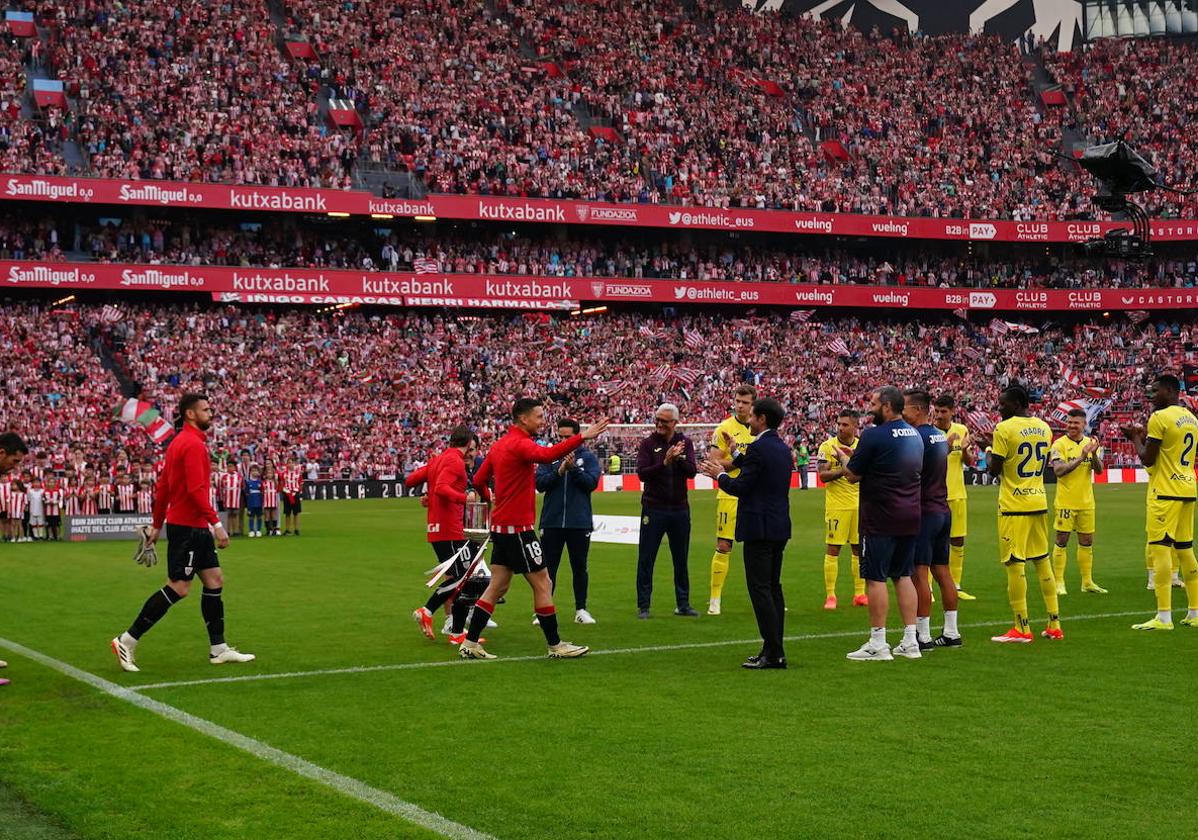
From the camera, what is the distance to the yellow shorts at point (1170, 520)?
13.9 m

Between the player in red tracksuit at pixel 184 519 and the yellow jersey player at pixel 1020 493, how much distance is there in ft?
23.1

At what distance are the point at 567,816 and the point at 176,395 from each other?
1766 inches

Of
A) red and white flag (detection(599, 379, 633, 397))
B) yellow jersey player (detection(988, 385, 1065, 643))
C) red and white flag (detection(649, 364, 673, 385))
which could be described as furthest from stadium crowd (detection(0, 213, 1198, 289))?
yellow jersey player (detection(988, 385, 1065, 643))

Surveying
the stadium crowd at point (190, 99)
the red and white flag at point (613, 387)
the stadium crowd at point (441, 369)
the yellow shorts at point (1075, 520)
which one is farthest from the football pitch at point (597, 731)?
the stadium crowd at point (190, 99)

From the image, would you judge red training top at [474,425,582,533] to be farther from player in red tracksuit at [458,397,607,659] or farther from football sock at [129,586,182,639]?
football sock at [129,586,182,639]

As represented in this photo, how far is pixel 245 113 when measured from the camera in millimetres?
57625

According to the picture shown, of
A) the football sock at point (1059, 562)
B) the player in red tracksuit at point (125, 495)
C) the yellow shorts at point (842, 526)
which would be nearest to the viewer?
the yellow shorts at point (842, 526)

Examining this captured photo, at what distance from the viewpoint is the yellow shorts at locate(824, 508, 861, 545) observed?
16719 mm

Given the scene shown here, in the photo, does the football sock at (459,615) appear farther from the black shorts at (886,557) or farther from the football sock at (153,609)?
the black shorts at (886,557)

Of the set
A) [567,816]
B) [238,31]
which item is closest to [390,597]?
[567,816]

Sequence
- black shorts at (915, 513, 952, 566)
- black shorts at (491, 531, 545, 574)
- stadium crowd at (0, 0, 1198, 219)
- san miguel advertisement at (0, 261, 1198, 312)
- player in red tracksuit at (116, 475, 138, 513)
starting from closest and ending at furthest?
black shorts at (491, 531, 545, 574) < black shorts at (915, 513, 952, 566) < player in red tracksuit at (116, 475, 138, 513) < san miguel advertisement at (0, 261, 1198, 312) < stadium crowd at (0, 0, 1198, 219)

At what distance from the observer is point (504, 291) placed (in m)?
60.9

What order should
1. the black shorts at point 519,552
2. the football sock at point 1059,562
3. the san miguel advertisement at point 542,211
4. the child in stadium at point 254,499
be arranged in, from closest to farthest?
the black shorts at point 519,552 → the football sock at point 1059,562 → the child in stadium at point 254,499 → the san miguel advertisement at point 542,211

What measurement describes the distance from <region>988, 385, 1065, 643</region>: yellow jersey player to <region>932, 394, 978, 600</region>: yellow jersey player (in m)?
1.63
